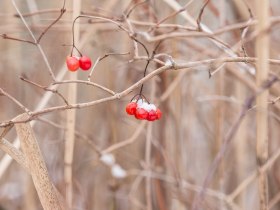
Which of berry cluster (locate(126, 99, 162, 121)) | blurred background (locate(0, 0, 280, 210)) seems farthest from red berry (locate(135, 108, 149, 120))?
blurred background (locate(0, 0, 280, 210))

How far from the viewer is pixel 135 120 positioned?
1.46m

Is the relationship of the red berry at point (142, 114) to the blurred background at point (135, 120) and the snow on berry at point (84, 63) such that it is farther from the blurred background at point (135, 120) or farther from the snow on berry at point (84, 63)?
the blurred background at point (135, 120)

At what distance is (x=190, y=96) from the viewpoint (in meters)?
1.33

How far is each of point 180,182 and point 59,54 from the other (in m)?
0.47

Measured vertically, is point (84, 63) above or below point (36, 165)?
above

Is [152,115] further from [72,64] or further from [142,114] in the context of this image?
[72,64]

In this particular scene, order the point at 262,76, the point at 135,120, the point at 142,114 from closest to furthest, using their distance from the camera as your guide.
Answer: the point at 262,76
the point at 142,114
the point at 135,120

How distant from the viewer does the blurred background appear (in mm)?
1228

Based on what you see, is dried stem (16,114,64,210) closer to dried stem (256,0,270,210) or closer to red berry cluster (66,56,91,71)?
red berry cluster (66,56,91,71)

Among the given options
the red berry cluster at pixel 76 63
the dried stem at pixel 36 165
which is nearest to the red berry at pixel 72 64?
the red berry cluster at pixel 76 63

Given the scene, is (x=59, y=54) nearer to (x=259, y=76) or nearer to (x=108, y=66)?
(x=108, y=66)

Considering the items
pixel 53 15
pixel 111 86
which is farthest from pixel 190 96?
pixel 53 15

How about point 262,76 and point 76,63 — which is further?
point 76,63

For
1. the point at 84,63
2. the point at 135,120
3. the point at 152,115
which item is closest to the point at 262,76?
the point at 152,115
